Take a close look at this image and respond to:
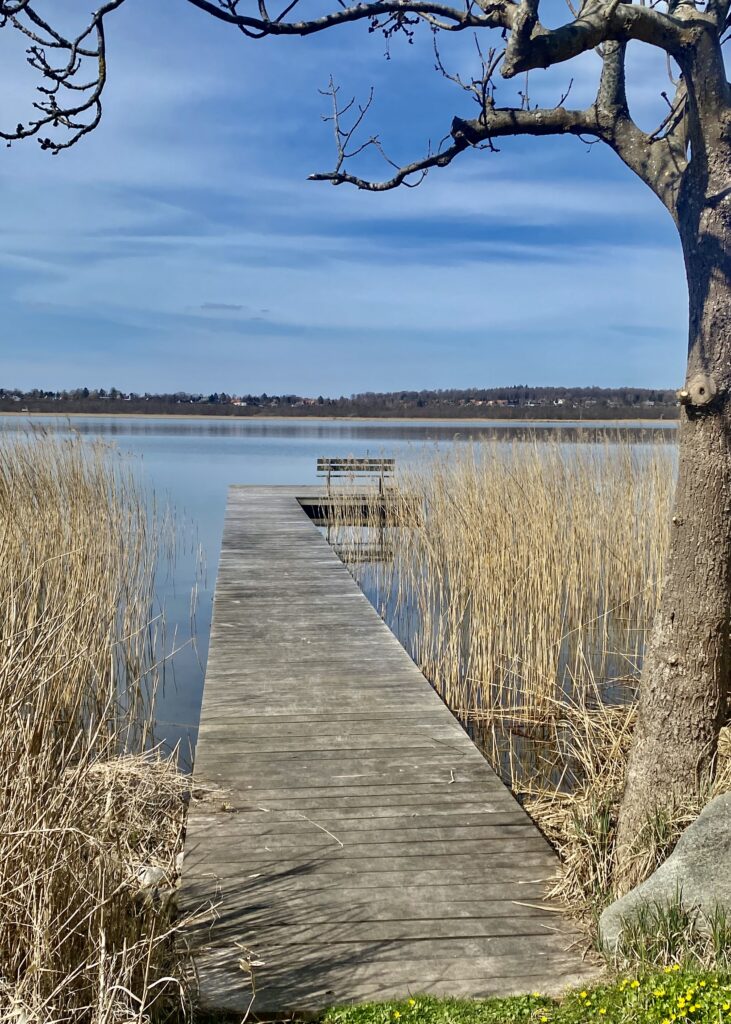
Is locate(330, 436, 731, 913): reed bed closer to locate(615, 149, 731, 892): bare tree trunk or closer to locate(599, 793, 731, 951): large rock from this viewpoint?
locate(615, 149, 731, 892): bare tree trunk

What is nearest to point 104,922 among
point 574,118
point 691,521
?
point 691,521

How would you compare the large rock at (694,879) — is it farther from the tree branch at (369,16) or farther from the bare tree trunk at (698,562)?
the tree branch at (369,16)

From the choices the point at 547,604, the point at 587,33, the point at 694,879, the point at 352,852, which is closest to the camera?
the point at 694,879

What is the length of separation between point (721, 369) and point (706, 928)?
1.24 m

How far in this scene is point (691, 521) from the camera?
2.26 metres

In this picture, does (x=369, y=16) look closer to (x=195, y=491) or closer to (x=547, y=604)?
(x=547, y=604)

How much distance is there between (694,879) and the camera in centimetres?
190

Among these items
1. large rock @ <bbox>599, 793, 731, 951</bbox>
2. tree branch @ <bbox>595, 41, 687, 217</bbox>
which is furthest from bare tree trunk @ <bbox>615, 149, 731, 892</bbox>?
large rock @ <bbox>599, 793, 731, 951</bbox>

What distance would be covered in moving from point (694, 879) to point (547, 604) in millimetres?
3166

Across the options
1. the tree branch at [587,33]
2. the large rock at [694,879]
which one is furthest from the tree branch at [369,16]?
the large rock at [694,879]

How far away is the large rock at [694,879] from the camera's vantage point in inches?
73.8

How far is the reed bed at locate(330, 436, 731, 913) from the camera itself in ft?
11.3

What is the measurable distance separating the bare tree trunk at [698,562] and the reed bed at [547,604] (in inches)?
8.2

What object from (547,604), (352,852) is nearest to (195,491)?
(547,604)
